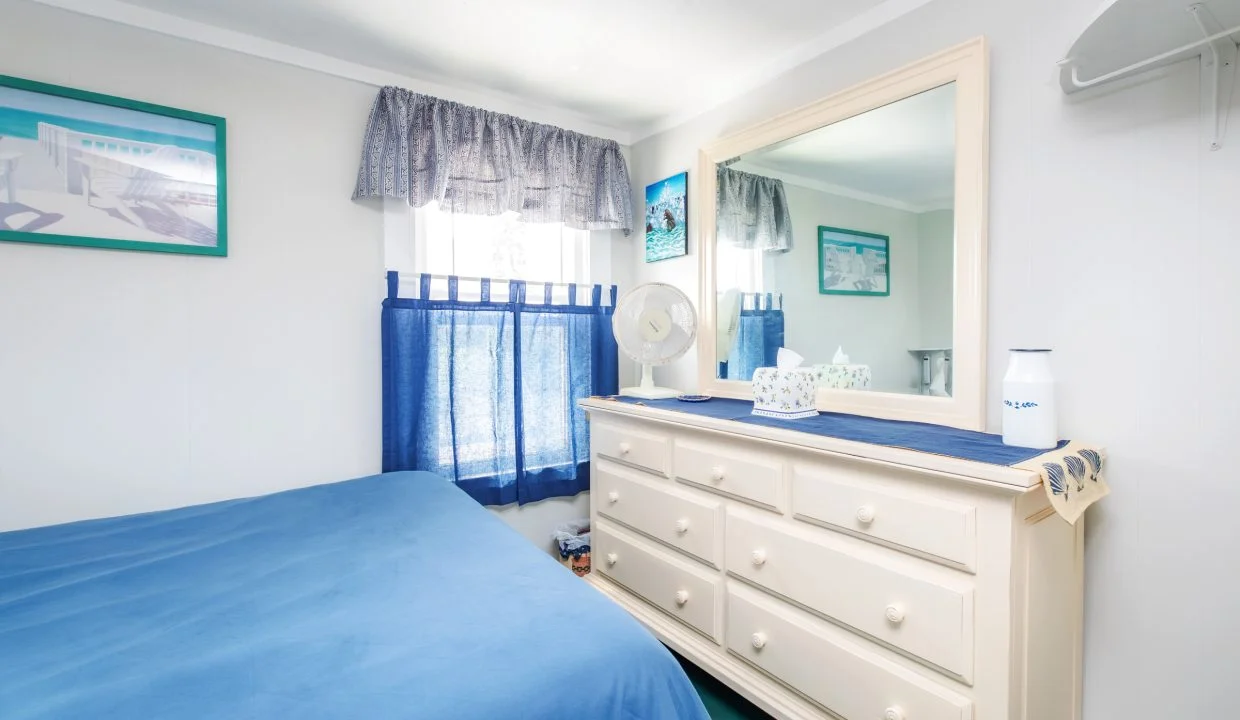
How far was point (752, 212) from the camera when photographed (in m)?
2.41

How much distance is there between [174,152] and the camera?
6.47 feet

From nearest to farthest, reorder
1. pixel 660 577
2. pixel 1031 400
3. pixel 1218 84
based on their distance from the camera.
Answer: pixel 1218 84 < pixel 1031 400 < pixel 660 577

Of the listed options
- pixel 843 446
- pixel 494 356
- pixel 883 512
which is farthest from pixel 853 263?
pixel 494 356

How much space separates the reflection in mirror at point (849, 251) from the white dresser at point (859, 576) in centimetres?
56

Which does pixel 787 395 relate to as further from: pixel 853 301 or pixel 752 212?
pixel 752 212

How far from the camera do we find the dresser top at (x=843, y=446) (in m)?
1.15

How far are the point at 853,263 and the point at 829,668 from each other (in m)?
1.40

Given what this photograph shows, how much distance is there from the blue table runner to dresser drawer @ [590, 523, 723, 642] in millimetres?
599

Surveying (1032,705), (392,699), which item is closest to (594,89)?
(392,699)

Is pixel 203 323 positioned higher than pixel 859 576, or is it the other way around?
pixel 203 323

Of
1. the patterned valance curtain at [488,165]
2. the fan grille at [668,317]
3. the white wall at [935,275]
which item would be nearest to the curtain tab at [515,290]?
the patterned valance curtain at [488,165]

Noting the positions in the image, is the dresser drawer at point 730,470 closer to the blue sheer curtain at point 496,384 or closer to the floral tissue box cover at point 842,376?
the floral tissue box cover at point 842,376

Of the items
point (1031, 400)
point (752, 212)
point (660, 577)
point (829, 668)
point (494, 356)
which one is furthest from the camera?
point (494, 356)

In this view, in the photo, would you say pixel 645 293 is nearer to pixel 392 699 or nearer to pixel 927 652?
pixel 927 652
